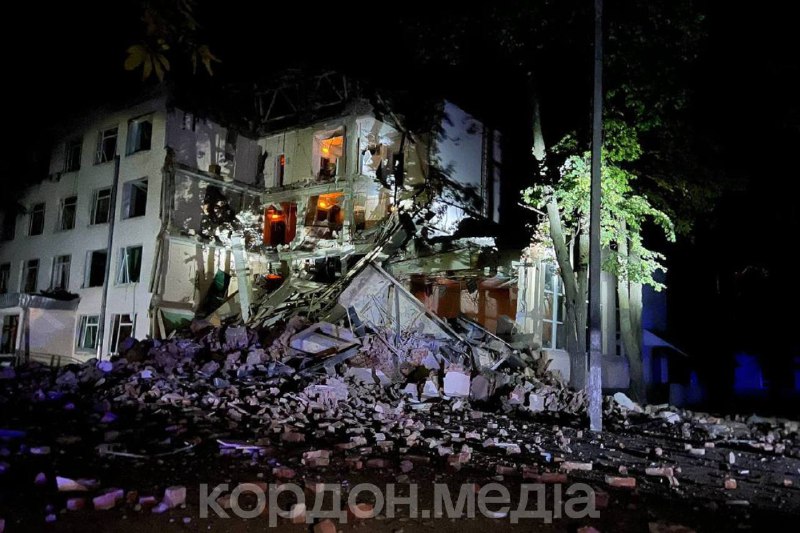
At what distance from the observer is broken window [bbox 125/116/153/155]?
2362 cm

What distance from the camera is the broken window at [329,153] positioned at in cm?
2336

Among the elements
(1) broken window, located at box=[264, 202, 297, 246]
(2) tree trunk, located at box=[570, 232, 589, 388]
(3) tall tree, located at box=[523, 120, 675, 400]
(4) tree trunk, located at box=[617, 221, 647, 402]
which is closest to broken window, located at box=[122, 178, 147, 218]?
(1) broken window, located at box=[264, 202, 297, 246]

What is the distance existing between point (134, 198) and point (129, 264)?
2901mm

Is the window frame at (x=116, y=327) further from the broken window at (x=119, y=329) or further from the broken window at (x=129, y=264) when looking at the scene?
the broken window at (x=129, y=264)

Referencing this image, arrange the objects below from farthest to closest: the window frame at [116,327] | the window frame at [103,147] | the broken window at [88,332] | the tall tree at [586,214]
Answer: the window frame at [103,147] < the broken window at [88,332] < the window frame at [116,327] < the tall tree at [586,214]

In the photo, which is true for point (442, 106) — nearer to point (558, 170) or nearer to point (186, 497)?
point (558, 170)

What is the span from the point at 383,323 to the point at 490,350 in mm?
3211

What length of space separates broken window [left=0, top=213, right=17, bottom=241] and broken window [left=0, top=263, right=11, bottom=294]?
134 cm

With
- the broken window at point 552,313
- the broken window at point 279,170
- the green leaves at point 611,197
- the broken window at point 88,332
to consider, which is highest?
the broken window at point 279,170

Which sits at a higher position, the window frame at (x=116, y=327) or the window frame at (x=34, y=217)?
the window frame at (x=34, y=217)

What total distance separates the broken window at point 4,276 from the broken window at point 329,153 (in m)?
16.8

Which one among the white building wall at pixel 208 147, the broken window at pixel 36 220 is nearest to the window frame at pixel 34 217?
the broken window at pixel 36 220

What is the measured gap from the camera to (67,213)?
26.1 m

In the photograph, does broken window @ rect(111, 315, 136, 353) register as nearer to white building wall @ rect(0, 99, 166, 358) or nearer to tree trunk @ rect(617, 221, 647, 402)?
white building wall @ rect(0, 99, 166, 358)
